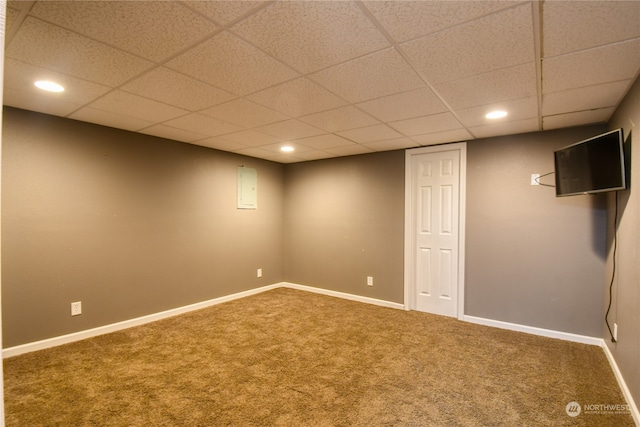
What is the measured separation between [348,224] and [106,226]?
3.07 m

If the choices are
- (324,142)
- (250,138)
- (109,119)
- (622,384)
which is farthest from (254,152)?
(622,384)

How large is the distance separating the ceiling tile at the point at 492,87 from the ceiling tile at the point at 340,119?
2.45 ft

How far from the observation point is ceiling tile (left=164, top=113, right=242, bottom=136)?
10.5 ft

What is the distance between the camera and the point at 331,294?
5.19 metres

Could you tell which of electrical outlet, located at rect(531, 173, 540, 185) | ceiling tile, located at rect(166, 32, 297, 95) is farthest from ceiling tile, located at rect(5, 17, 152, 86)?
electrical outlet, located at rect(531, 173, 540, 185)

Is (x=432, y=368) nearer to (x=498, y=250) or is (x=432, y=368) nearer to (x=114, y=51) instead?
(x=498, y=250)

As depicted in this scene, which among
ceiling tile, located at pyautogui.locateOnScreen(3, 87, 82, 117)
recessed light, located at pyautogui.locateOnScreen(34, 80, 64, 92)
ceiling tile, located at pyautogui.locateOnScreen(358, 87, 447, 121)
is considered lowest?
Answer: ceiling tile, located at pyautogui.locateOnScreen(358, 87, 447, 121)

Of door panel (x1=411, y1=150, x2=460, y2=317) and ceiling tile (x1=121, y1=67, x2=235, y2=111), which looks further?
door panel (x1=411, y1=150, x2=460, y2=317)

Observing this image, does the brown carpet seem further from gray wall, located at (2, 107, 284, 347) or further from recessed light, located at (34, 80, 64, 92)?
recessed light, located at (34, 80, 64, 92)

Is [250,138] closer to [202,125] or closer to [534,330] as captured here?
[202,125]

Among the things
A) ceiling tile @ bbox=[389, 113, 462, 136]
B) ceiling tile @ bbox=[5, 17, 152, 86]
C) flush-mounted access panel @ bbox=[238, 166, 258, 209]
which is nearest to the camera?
ceiling tile @ bbox=[5, 17, 152, 86]

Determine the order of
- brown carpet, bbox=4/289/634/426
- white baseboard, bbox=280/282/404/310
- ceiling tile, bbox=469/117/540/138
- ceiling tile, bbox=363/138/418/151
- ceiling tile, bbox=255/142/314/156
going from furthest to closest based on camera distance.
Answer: white baseboard, bbox=280/282/404/310 → ceiling tile, bbox=255/142/314/156 → ceiling tile, bbox=363/138/418/151 → ceiling tile, bbox=469/117/540/138 → brown carpet, bbox=4/289/634/426

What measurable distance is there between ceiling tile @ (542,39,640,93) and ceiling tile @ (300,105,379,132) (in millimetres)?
1397

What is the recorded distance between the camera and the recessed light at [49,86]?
2.43 meters
